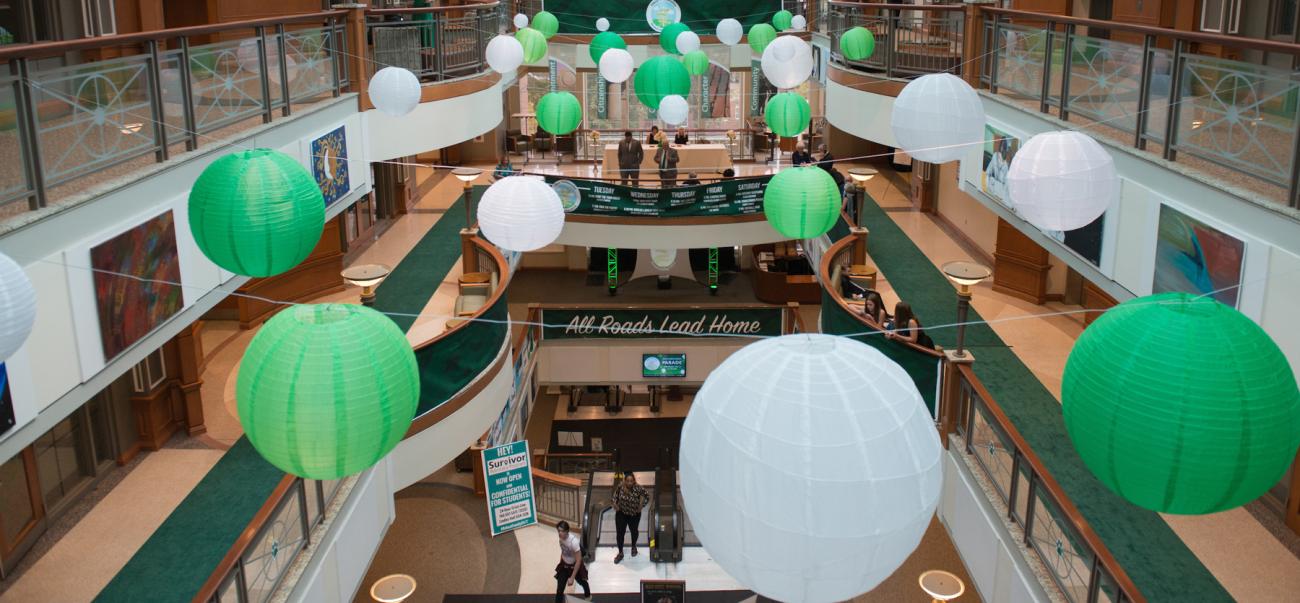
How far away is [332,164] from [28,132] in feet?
17.5

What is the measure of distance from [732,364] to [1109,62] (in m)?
6.38

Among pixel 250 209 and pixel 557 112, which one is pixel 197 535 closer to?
pixel 250 209

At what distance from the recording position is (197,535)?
8.51 meters

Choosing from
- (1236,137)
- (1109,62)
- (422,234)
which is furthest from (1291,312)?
(422,234)

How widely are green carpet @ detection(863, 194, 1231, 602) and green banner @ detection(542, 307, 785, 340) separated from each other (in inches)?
136

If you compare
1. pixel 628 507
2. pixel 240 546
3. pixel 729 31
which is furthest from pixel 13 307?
pixel 729 31

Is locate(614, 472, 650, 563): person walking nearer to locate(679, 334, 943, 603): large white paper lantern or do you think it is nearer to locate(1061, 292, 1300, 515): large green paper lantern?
locate(1061, 292, 1300, 515): large green paper lantern

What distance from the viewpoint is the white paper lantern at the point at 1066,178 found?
22.6ft

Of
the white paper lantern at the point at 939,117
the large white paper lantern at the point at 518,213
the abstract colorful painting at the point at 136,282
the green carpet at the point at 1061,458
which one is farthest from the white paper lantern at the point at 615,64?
the abstract colorful painting at the point at 136,282

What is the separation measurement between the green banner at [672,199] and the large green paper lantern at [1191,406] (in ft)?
46.2

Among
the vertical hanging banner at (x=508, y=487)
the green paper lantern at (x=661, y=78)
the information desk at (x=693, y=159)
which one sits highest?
the green paper lantern at (x=661, y=78)

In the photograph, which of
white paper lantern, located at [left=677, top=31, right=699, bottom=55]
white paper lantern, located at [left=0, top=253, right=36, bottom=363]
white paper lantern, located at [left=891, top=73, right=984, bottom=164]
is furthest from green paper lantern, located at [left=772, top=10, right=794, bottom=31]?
white paper lantern, located at [left=0, top=253, right=36, bottom=363]

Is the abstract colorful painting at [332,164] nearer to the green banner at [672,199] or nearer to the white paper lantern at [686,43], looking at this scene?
the green banner at [672,199]

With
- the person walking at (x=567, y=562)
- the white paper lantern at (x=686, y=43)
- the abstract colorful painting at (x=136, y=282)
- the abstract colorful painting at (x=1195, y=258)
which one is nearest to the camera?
the abstract colorful painting at (x=136, y=282)
